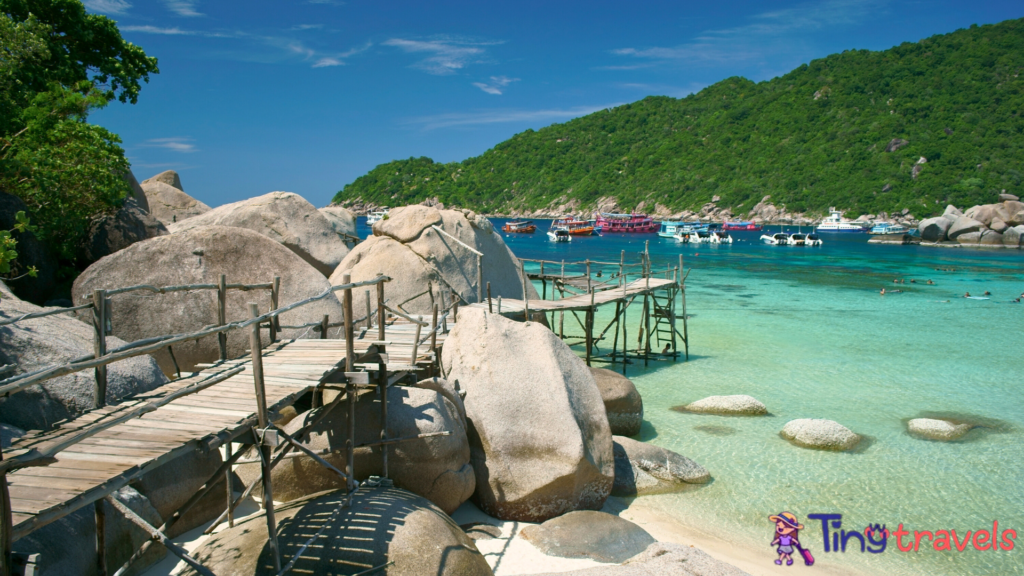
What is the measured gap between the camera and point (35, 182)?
11367 millimetres

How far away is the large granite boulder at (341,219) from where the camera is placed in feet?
71.9

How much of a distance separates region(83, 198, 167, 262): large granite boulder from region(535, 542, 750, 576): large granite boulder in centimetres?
1059

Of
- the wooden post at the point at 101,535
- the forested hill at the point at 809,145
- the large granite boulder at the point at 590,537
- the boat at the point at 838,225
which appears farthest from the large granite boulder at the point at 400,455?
the boat at the point at 838,225

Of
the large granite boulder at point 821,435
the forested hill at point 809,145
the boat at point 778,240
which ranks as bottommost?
the large granite boulder at point 821,435

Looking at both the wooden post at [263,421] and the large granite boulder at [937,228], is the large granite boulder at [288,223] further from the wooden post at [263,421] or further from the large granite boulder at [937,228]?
the large granite boulder at [937,228]

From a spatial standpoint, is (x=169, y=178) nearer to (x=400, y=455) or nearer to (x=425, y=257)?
(x=425, y=257)

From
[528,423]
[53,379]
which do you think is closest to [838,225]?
[528,423]

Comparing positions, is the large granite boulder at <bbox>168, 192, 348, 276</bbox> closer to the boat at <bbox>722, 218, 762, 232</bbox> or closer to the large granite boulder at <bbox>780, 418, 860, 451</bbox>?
the large granite boulder at <bbox>780, 418, 860, 451</bbox>

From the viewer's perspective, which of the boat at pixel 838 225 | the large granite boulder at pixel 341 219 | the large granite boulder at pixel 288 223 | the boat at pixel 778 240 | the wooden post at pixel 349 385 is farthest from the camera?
the boat at pixel 838 225

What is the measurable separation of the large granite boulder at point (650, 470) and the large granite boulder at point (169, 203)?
→ 16573 mm

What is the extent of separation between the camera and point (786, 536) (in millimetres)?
8266

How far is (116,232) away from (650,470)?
10737mm

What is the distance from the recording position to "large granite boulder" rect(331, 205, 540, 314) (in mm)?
15711

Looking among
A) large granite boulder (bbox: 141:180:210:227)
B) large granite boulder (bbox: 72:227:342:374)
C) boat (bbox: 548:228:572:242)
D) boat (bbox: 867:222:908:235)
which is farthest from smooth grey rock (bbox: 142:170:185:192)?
boat (bbox: 867:222:908:235)
